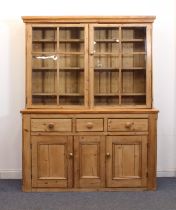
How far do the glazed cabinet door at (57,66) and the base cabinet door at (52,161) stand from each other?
383mm

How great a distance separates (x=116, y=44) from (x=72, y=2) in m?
0.76

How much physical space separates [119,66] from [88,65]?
1.12 ft

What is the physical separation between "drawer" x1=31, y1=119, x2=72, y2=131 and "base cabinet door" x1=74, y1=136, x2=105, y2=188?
0.17 metres

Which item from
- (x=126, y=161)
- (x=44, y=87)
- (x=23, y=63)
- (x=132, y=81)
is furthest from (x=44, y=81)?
(x=126, y=161)

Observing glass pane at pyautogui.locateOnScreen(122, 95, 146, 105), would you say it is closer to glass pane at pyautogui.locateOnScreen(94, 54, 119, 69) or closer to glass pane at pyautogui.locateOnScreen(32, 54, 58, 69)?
glass pane at pyautogui.locateOnScreen(94, 54, 119, 69)

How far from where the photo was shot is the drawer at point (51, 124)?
402cm

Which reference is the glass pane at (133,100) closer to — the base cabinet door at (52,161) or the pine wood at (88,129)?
the pine wood at (88,129)

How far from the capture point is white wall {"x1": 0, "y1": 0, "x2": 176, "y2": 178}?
447 cm

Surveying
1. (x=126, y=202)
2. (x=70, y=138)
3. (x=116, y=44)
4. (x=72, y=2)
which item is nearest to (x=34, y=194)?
(x=70, y=138)

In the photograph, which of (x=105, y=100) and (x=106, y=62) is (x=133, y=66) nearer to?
(x=106, y=62)

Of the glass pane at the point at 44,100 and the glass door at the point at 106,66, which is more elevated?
the glass door at the point at 106,66

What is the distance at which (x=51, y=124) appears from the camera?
4012 millimetres

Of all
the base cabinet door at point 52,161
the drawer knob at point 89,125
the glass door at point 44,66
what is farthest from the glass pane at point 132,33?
the base cabinet door at point 52,161

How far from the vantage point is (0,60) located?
4.49m
